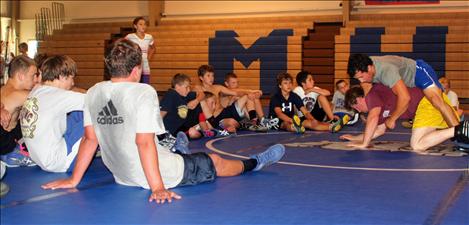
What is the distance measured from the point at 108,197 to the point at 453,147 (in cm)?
425

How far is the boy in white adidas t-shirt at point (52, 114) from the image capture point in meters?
4.84

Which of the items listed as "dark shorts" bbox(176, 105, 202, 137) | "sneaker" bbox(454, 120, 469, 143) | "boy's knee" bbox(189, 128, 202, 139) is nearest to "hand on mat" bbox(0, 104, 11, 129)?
"dark shorts" bbox(176, 105, 202, 137)

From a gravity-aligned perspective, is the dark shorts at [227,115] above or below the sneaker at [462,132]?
below

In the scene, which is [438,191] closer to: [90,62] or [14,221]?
[14,221]

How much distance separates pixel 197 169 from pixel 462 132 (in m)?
2.96

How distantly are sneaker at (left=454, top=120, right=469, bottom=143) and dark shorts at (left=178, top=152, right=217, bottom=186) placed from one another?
9.07 ft

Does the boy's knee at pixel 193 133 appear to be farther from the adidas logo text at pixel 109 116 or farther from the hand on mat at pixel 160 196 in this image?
the hand on mat at pixel 160 196

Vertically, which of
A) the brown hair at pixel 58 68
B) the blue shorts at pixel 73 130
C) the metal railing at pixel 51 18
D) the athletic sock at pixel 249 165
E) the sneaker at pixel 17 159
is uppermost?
the metal railing at pixel 51 18

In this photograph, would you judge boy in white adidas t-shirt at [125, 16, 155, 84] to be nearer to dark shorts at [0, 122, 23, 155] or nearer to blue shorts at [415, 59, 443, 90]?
dark shorts at [0, 122, 23, 155]

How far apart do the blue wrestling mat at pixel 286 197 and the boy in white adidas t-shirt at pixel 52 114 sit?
A: 17 centimetres

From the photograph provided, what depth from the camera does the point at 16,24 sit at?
2156cm

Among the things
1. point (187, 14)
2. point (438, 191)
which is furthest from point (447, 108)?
point (187, 14)

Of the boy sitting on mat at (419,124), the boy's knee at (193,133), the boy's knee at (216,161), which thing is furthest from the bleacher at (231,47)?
the boy's knee at (216,161)

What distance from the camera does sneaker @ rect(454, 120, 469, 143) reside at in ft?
19.6
